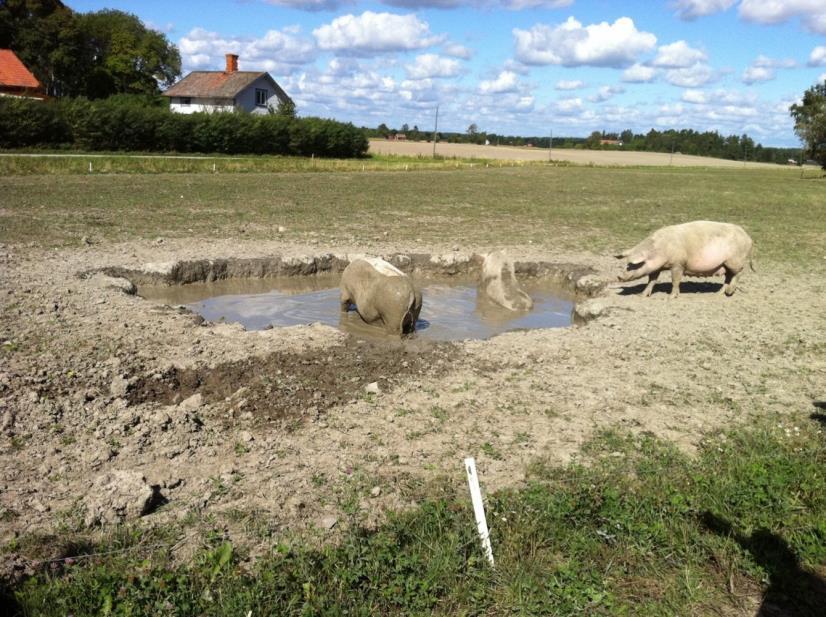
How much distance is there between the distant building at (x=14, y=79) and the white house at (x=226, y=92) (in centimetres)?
1276

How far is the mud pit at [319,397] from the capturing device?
515 cm

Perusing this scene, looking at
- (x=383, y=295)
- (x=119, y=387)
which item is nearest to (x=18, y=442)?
(x=119, y=387)

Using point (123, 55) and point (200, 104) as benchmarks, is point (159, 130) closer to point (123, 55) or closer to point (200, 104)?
point (200, 104)

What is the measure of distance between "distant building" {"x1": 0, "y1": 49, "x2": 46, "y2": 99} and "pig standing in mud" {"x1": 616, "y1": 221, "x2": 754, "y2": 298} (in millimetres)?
54558

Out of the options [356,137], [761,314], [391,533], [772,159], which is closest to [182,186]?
[761,314]

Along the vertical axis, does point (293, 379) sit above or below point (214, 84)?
below

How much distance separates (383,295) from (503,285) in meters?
3.11

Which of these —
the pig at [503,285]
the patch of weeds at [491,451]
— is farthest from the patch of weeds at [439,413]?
the pig at [503,285]

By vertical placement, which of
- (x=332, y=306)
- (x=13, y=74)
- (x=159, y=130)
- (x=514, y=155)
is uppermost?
(x=13, y=74)

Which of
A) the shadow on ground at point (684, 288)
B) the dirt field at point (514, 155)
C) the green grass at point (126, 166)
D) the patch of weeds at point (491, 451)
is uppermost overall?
the dirt field at point (514, 155)

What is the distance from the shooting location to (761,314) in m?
10.6

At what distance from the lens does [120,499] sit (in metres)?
4.73

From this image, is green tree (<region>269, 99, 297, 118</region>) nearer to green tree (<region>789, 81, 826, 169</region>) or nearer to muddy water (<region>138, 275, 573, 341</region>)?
green tree (<region>789, 81, 826, 169</region>)

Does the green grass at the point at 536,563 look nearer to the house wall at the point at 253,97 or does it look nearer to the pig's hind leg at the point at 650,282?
the pig's hind leg at the point at 650,282
